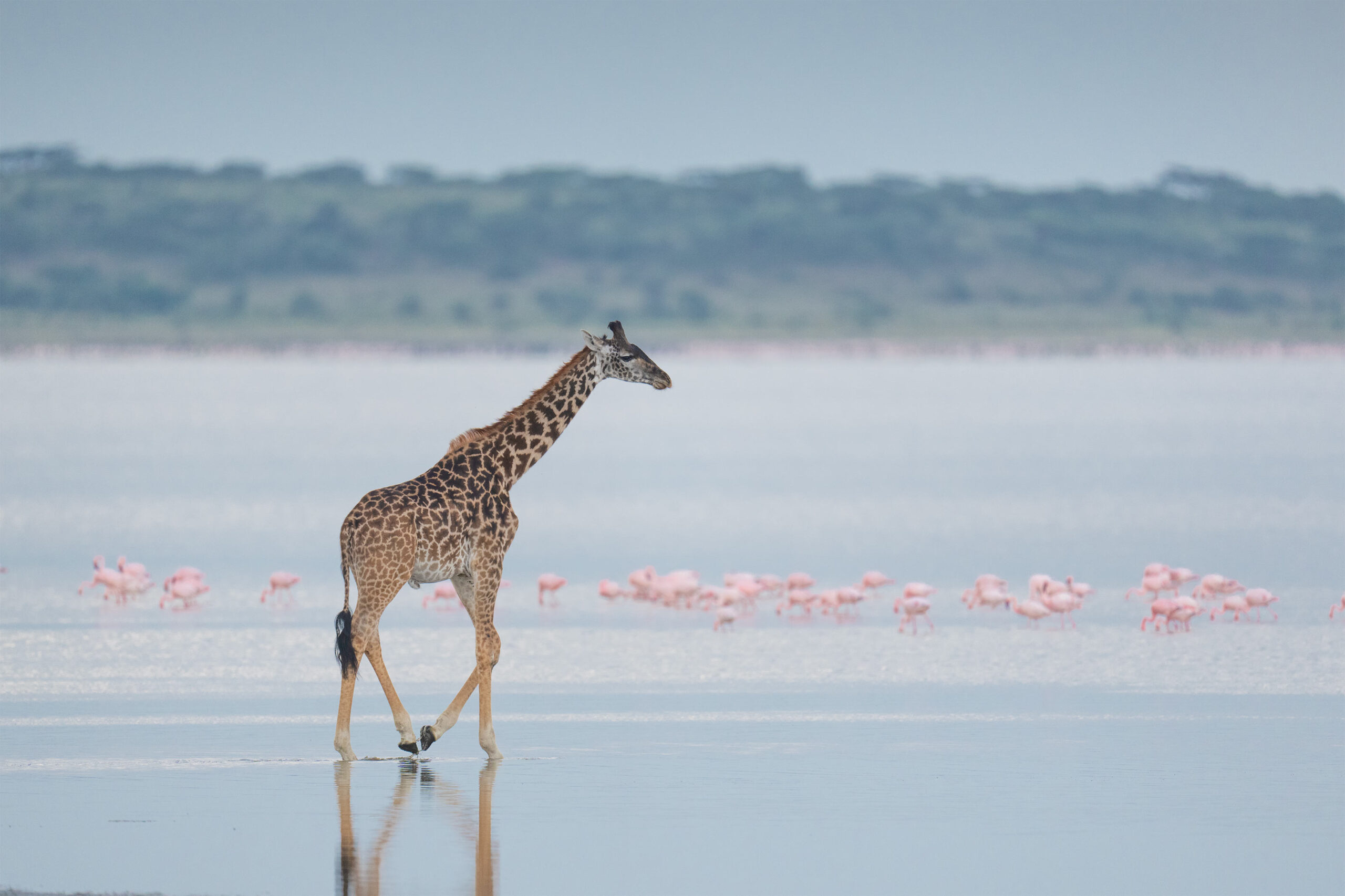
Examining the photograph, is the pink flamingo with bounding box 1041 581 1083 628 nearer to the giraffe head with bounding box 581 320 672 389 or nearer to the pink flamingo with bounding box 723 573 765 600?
the pink flamingo with bounding box 723 573 765 600

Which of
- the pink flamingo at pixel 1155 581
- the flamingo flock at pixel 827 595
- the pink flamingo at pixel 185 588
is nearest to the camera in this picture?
the flamingo flock at pixel 827 595

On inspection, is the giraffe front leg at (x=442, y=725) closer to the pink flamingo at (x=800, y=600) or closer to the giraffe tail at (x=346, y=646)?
the giraffe tail at (x=346, y=646)

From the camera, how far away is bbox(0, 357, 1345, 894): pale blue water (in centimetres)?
976

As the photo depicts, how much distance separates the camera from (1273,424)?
65.1 metres

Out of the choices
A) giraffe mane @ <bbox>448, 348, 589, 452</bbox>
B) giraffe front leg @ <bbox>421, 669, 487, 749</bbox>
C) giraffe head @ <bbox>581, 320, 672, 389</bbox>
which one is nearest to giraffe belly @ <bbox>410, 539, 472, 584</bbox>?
giraffe front leg @ <bbox>421, 669, 487, 749</bbox>

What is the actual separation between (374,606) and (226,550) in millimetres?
14332

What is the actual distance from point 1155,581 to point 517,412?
8753 mm

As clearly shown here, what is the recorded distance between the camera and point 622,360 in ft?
43.8

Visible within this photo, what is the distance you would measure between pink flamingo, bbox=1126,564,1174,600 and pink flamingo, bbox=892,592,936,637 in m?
2.30

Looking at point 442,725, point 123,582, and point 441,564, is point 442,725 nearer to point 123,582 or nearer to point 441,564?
point 441,564

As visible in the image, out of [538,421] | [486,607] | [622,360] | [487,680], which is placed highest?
[622,360]

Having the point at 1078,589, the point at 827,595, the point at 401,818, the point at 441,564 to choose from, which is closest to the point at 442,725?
the point at 441,564

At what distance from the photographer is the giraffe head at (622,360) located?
43.5 ft

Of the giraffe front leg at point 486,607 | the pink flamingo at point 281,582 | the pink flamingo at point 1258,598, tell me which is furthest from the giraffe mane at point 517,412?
the pink flamingo at point 1258,598
